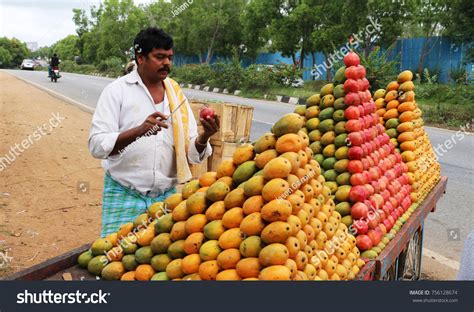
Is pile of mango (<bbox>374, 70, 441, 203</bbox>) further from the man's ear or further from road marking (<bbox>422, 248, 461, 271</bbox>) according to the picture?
the man's ear

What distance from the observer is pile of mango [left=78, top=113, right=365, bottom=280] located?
1936mm

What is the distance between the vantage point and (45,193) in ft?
20.8

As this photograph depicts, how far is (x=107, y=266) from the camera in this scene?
7.42 feet

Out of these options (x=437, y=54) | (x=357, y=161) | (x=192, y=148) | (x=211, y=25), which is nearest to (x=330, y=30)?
(x=437, y=54)

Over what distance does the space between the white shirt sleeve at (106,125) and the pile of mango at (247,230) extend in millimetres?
492

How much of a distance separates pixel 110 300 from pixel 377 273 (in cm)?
135

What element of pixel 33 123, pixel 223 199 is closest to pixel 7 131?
pixel 33 123

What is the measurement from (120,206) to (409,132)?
2.41m

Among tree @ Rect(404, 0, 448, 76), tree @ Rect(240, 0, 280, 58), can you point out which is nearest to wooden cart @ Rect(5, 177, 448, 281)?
tree @ Rect(404, 0, 448, 76)

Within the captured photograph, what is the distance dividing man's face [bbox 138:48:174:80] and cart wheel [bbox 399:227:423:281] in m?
2.24

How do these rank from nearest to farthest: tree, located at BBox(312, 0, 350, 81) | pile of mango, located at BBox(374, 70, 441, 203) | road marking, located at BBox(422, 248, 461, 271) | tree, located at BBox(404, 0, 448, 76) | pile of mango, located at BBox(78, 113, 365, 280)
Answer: pile of mango, located at BBox(78, 113, 365, 280) < pile of mango, located at BBox(374, 70, 441, 203) < road marking, located at BBox(422, 248, 461, 271) < tree, located at BBox(404, 0, 448, 76) < tree, located at BBox(312, 0, 350, 81)

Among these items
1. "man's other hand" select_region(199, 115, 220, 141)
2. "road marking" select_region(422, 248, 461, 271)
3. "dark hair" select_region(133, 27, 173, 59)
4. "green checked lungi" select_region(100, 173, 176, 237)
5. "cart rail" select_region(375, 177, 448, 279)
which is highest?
"dark hair" select_region(133, 27, 173, 59)

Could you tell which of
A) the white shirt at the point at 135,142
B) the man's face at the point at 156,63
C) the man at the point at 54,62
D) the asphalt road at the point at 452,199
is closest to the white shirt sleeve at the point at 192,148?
the white shirt at the point at 135,142

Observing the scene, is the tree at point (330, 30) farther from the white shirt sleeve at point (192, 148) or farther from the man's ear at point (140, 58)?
the man's ear at point (140, 58)
